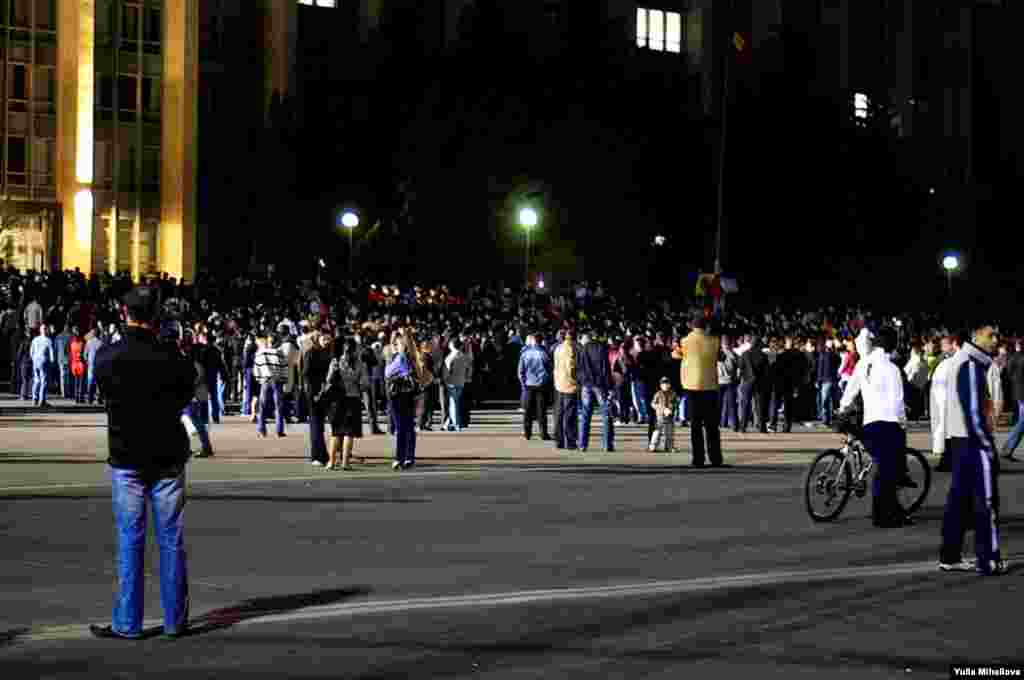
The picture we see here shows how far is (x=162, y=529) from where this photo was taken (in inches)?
430

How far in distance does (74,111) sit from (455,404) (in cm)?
3681

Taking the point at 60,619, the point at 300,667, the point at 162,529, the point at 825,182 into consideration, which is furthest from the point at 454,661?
the point at 825,182

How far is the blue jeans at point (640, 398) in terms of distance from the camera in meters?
35.8

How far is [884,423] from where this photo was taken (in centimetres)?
1772

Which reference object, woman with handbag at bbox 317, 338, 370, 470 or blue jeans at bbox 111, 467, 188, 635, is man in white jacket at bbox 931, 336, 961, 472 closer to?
blue jeans at bbox 111, 467, 188, 635

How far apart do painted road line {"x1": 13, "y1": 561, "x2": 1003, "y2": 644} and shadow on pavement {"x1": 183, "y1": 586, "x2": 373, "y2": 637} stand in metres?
0.03

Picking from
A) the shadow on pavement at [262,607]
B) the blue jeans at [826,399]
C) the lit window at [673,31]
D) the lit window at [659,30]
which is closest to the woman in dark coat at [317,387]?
the shadow on pavement at [262,607]

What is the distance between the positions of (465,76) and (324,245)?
7681 millimetres

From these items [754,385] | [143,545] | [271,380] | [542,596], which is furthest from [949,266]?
[143,545]

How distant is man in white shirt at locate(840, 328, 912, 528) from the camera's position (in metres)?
17.6

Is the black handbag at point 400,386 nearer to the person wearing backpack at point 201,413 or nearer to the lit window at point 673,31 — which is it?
the person wearing backpack at point 201,413

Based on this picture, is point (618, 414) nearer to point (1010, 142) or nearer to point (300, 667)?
point (300, 667)

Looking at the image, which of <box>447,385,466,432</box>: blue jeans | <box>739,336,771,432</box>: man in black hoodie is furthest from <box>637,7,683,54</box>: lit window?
Answer: <box>447,385,466,432</box>: blue jeans

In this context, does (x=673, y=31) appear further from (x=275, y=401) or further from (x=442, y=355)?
(x=275, y=401)
